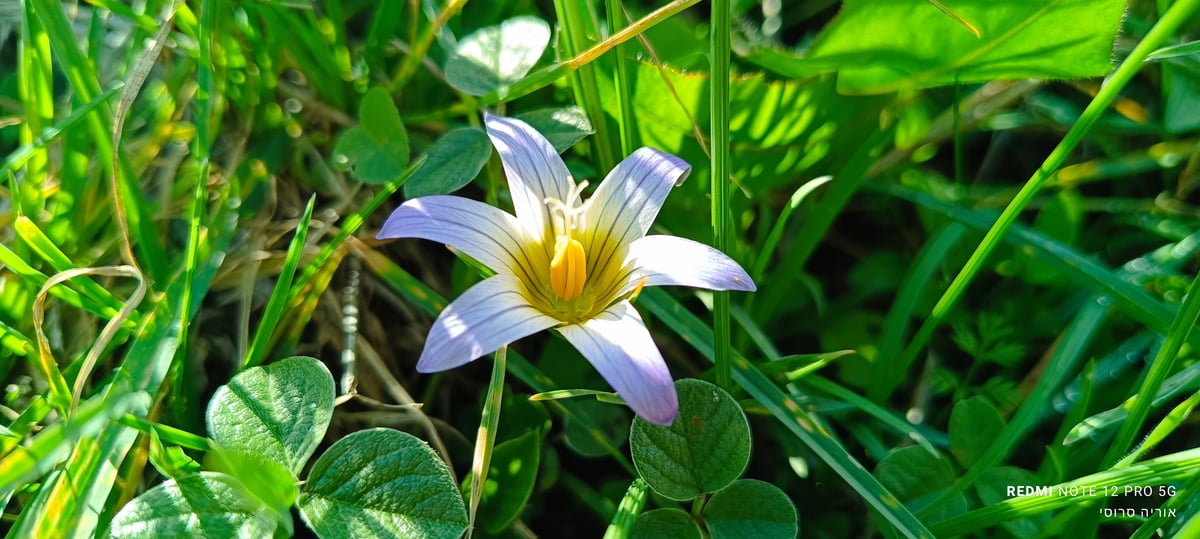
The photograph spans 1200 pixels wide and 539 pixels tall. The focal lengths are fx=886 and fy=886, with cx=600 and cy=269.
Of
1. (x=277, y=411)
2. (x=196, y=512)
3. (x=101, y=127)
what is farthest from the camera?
(x=101, y=127)

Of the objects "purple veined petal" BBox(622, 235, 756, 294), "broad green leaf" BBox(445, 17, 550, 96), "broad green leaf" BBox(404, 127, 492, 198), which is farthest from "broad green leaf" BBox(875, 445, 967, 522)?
"broad green leaf" BBox(445, 17, 550, 96)

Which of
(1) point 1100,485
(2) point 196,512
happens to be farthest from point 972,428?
(2) point 196,512

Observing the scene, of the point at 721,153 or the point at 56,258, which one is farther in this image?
the point at 56,258

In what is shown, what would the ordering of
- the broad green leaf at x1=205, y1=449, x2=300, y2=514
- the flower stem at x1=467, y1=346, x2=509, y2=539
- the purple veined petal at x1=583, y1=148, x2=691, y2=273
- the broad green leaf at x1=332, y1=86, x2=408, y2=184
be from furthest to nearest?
the broad green leaf at x1=332, y1=86, x2=408, y2=184 → the purple veined petal at x1=583, y1=148, x2=691, y2=273 → the flower stem at x1=467, y1=346, x2=509, y2=539 → the broad green leaf at x1=205, y1=449, x2=300, y2=514

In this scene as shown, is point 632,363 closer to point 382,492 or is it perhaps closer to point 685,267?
point 685,267

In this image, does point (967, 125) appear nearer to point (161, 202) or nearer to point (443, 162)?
point (443, 162)

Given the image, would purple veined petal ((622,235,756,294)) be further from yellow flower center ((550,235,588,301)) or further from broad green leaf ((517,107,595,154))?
broad green leaf ((517,107,595,154))

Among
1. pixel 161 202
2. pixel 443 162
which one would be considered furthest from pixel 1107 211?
pixel 161 202
